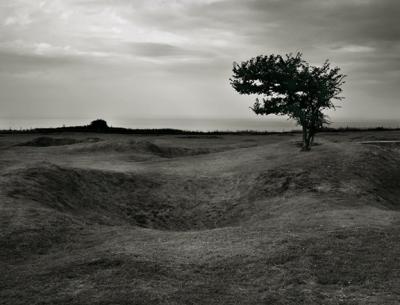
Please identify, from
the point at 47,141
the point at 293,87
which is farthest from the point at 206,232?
the point at 47,141

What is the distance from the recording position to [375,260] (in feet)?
46.3

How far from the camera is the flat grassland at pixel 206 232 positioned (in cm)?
1200

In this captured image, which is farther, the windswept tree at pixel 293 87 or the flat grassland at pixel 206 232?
the windswept tree at pixel 293 87

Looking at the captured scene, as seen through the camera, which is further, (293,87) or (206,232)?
(293,87)

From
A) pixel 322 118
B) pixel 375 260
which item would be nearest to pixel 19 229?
pixel 375 260

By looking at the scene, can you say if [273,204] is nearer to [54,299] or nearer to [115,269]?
[115,269]

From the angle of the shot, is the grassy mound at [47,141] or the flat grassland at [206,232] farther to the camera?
the grassy mound at [47,141]

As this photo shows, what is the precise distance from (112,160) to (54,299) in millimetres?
30173

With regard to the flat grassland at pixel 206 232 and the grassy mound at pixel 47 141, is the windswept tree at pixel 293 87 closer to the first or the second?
the flat grassland at pixel 206 232

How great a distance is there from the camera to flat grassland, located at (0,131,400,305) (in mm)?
12000

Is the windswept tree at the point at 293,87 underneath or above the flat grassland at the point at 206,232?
above

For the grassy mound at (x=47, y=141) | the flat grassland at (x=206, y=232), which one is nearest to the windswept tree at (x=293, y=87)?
the flat grassland at (x=206, y=232)

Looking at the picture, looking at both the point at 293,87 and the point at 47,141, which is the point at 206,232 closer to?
Result: the point at 293,87

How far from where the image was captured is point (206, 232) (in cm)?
1809
